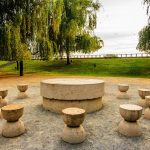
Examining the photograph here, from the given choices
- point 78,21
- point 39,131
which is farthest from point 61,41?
point 39,131

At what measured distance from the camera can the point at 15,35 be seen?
17156 mm

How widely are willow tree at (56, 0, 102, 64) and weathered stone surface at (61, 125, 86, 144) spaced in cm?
2027

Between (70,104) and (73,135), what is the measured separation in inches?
90.6

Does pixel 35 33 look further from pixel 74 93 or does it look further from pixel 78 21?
pixel 74 93

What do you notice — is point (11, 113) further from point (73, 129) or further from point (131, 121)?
point (131, 121)

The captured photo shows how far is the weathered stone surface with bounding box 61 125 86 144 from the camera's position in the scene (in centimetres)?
507

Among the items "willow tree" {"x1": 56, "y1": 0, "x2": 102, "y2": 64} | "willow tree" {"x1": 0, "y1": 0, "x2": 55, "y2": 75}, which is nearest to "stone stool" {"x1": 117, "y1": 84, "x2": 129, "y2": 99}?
"willow tree" {"x1": 0, "y1": 0, "x2": 55, "y2": 75}

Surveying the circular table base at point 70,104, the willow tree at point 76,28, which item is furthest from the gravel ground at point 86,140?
the willow tree at point 76,28

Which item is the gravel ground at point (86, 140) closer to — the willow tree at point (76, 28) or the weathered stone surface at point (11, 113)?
the weathered stone surface at point (11, 113)

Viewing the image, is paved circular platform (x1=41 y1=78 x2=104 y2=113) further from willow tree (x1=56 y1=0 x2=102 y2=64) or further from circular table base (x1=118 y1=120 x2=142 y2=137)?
willow tree (x1=56 y1=0 x2=102 y2=64)

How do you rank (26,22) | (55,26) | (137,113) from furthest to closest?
(55,26) → (26,22) → (137,113)

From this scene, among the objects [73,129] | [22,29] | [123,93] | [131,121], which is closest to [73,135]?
[73,129]

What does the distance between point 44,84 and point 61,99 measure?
94 centimetres

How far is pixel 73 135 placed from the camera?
5090 millimetres
